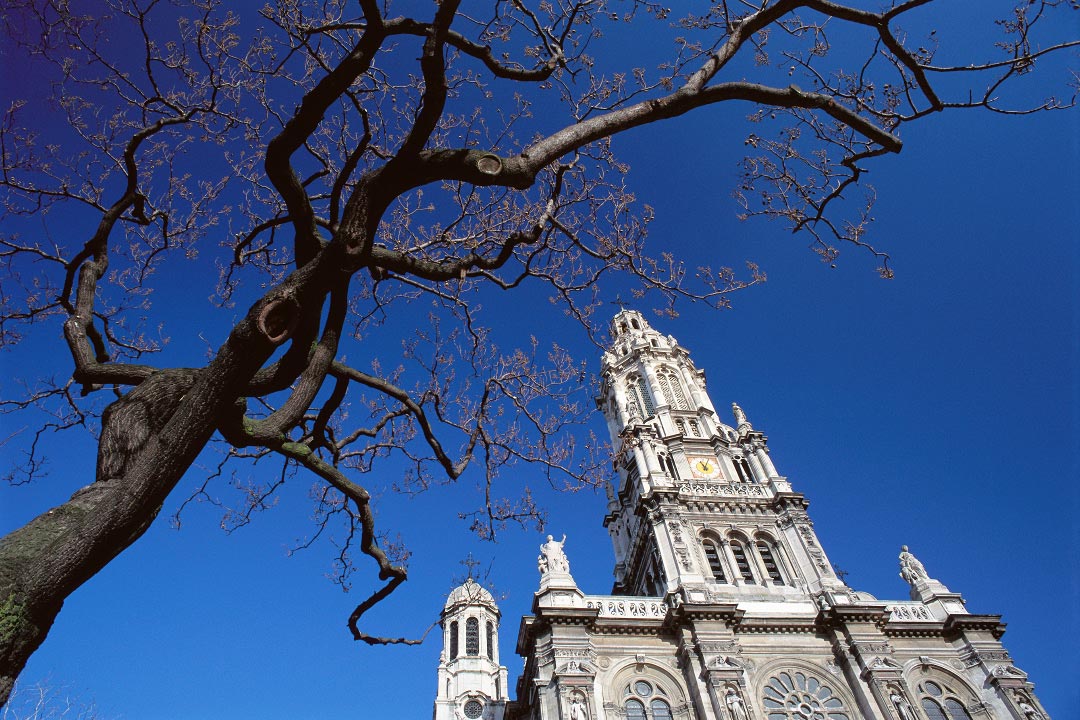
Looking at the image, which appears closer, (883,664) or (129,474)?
(129,474)

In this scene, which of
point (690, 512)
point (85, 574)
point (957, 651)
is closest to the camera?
point (85, 574)

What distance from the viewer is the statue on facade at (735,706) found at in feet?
74.2

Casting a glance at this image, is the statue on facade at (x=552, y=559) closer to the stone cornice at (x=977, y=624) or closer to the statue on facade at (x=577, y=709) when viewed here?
the statue on facade at (x=577, y=709)

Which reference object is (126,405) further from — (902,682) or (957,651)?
(957,651)

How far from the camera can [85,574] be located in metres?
4.70

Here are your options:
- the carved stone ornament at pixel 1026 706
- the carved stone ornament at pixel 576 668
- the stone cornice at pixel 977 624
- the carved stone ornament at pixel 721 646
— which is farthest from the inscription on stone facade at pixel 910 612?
the carved stone ornament at pixel 576 668

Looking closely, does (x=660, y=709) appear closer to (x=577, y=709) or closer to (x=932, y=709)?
(x=577, y=709)

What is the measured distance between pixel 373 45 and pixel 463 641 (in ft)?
126

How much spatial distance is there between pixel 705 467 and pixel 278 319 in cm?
3147

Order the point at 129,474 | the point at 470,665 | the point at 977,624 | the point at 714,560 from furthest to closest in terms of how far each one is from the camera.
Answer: the point at 470,665 → the point at 714,560 → the point at 977,624 → the point at 129,474

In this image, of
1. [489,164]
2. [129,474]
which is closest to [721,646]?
[489,164]

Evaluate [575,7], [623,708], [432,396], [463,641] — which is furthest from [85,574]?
[463,641]

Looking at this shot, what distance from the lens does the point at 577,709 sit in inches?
883

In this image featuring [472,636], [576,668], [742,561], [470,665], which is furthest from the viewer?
[472,636]
